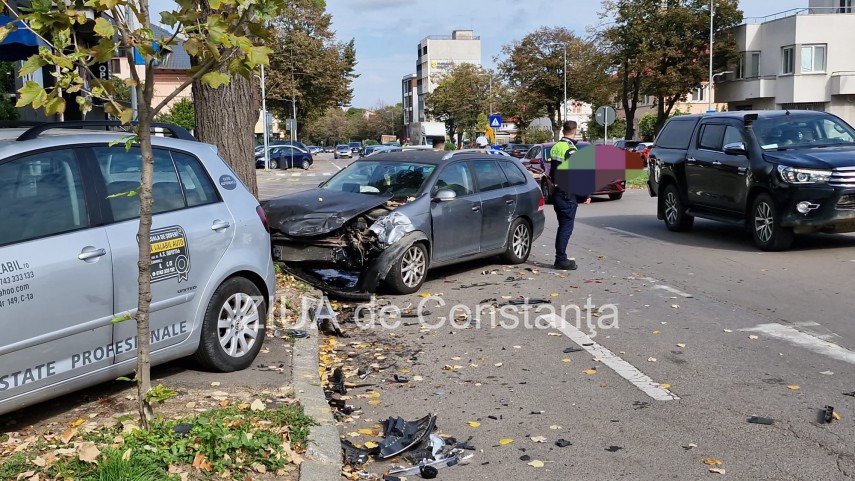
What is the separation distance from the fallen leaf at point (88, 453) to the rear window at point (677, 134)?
41.2 ft

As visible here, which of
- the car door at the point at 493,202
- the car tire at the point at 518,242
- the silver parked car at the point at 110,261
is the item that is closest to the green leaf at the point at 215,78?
the silver parked car at the point at 110,261

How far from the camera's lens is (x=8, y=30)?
13.4ft

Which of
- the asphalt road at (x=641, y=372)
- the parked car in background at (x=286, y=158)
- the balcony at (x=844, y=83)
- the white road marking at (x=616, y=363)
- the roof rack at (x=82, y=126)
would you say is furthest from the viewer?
the balcony at (x=844, y=83)

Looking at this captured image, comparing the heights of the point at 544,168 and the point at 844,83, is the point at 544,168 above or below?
below

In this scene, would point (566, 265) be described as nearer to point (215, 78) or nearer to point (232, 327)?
point (232, 327)

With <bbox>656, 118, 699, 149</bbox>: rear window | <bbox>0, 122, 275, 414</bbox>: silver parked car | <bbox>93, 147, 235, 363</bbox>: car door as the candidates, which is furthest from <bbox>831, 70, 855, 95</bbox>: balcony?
<bbox>93, 147, 235, 363</bbox>: car door

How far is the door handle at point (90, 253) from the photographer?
499cm

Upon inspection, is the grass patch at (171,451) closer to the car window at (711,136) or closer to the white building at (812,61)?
the car window at (711,136)

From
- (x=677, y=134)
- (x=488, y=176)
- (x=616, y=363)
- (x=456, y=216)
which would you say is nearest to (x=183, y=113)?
(x=677, y=134)

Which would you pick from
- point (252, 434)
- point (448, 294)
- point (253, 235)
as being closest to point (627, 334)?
point (448, 294)

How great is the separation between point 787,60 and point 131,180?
56.9m

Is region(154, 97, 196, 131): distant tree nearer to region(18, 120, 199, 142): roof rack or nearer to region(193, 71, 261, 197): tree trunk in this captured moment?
region(193, 71, 261, 197): tree trunk

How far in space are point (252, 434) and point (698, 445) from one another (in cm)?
262

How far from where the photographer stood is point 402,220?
9586mm
